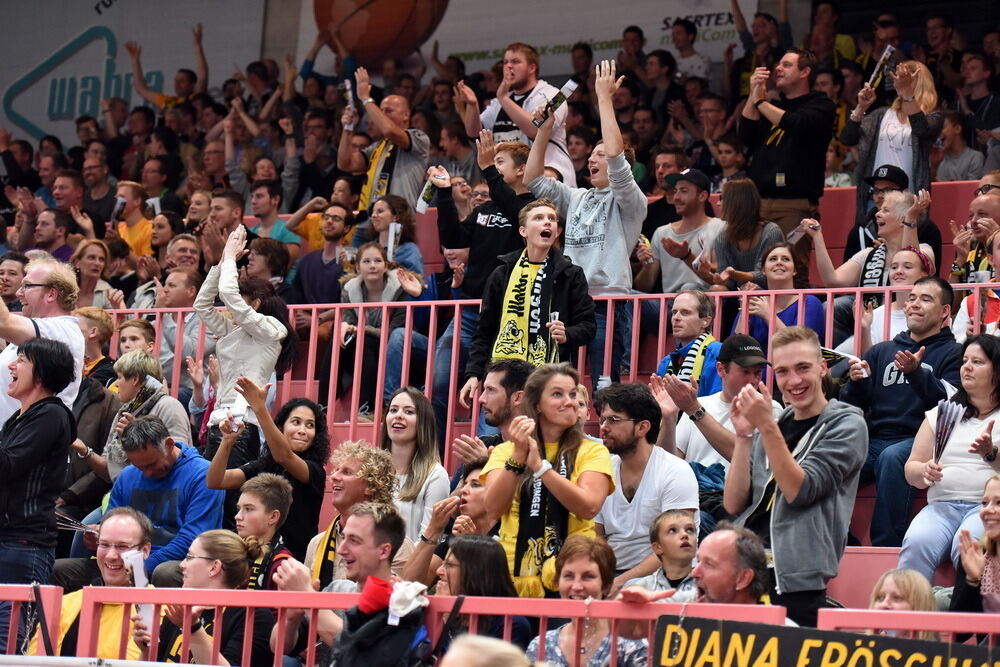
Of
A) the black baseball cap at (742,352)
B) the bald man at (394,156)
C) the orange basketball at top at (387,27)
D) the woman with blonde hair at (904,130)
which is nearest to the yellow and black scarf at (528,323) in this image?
the black baseball cap at (742,352)

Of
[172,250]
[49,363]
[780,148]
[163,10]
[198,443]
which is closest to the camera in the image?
[49,363]

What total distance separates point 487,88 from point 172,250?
4212mm

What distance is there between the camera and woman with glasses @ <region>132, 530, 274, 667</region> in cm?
538

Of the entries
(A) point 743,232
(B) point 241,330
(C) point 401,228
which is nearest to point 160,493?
(B) point 241,330

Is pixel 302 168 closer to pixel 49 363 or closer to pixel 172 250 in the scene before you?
pixel 172 250

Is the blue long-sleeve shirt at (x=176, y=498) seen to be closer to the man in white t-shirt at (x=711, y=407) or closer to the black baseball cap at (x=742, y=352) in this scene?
the man in white t-shirt at (x=711, y=407)

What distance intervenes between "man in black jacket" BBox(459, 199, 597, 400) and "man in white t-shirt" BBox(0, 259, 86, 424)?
2012 millimetres

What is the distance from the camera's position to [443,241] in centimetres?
946

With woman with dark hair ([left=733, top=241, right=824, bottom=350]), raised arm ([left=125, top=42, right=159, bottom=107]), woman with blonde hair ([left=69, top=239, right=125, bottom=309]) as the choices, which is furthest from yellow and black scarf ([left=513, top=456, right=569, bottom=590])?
raised arm ([left=125, top=42, right=159, bottom=107])

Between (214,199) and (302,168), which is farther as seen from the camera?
(302,168)

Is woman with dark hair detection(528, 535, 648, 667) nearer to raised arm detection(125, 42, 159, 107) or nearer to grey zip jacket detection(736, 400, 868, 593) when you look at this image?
grey zip jacket detection(736, 400, 868, 593)

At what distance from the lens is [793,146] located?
32.3ft

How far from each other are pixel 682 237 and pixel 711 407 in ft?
8.20

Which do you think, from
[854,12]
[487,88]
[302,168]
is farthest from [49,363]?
[854,12]
